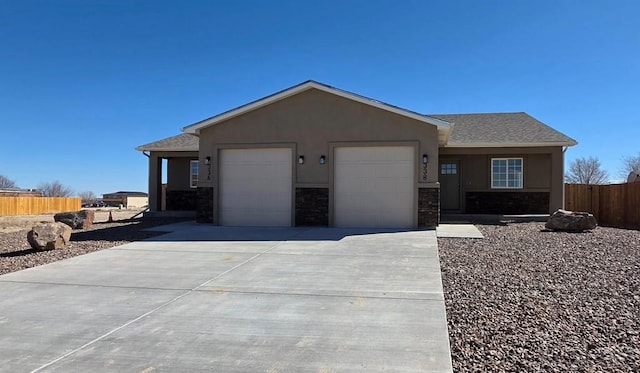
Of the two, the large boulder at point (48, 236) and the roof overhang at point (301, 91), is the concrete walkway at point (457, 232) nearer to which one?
the roof overhang at point (301, 91)

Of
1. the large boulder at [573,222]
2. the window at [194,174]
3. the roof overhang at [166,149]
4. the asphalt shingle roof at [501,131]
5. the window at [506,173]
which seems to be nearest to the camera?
the large boulder at [573,222]

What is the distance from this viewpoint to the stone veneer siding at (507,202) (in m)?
18.5

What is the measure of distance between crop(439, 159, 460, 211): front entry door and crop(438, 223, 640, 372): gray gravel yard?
9.22 meters

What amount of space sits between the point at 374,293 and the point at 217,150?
1054 cm

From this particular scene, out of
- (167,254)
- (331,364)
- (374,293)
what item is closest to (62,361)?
(331,364)

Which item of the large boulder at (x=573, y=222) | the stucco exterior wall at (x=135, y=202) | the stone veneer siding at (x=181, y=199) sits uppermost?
the stone veneer siding at (x=181, y=199)

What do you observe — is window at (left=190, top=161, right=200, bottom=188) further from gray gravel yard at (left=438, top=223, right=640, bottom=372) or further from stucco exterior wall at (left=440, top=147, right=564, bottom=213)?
gray gravel yard at (left=438, top=223, right=640, bottom=372)

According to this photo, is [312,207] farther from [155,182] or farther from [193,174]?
[155,182]

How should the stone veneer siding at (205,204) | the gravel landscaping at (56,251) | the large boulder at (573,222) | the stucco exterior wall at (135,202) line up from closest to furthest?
the gravel landscaping at (56,251), the large boulder at (573,222), the stone veneer siding at (205,204), the stucco exterior wall at (135,202)

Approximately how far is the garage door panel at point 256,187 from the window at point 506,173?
362 inches

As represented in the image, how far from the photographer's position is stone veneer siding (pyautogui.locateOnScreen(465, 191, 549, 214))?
18484mm

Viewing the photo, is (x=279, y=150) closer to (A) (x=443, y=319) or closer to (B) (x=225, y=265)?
(B) (x=225, y=265)

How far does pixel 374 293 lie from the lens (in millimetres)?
6168

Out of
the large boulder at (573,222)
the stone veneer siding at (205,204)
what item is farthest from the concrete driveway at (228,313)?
the large boulder at (573,222)
